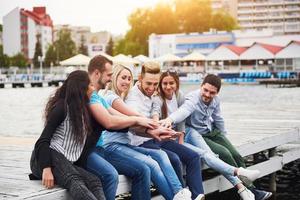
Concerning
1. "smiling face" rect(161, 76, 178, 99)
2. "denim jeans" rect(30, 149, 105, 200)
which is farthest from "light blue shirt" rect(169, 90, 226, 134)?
"denim jeans" rect(30, 149, 105, 200)

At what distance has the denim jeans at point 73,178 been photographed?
14.3 feet

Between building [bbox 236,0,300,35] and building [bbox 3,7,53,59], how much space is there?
50.4m

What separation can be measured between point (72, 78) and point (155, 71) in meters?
1.27

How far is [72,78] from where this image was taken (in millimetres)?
4520

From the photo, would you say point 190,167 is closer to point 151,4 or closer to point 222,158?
point 222,158

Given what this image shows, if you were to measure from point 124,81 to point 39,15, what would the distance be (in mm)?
135014

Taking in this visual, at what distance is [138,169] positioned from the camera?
5055 mm

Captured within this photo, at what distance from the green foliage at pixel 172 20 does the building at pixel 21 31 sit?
4344 cm

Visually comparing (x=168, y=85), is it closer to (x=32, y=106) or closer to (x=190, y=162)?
(x=190, y=162)

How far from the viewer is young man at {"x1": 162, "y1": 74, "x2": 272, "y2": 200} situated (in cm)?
627

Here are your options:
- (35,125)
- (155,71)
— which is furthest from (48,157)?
(35,125)

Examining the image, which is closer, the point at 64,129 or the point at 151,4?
the point at 64,129

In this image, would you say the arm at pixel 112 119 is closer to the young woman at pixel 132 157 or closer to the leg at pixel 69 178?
the young woman at pixel 132 157

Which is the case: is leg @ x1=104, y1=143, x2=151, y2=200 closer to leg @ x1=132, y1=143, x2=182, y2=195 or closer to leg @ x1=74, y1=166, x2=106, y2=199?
leg @ x1=132, y1=143, x2=182, y2=195
